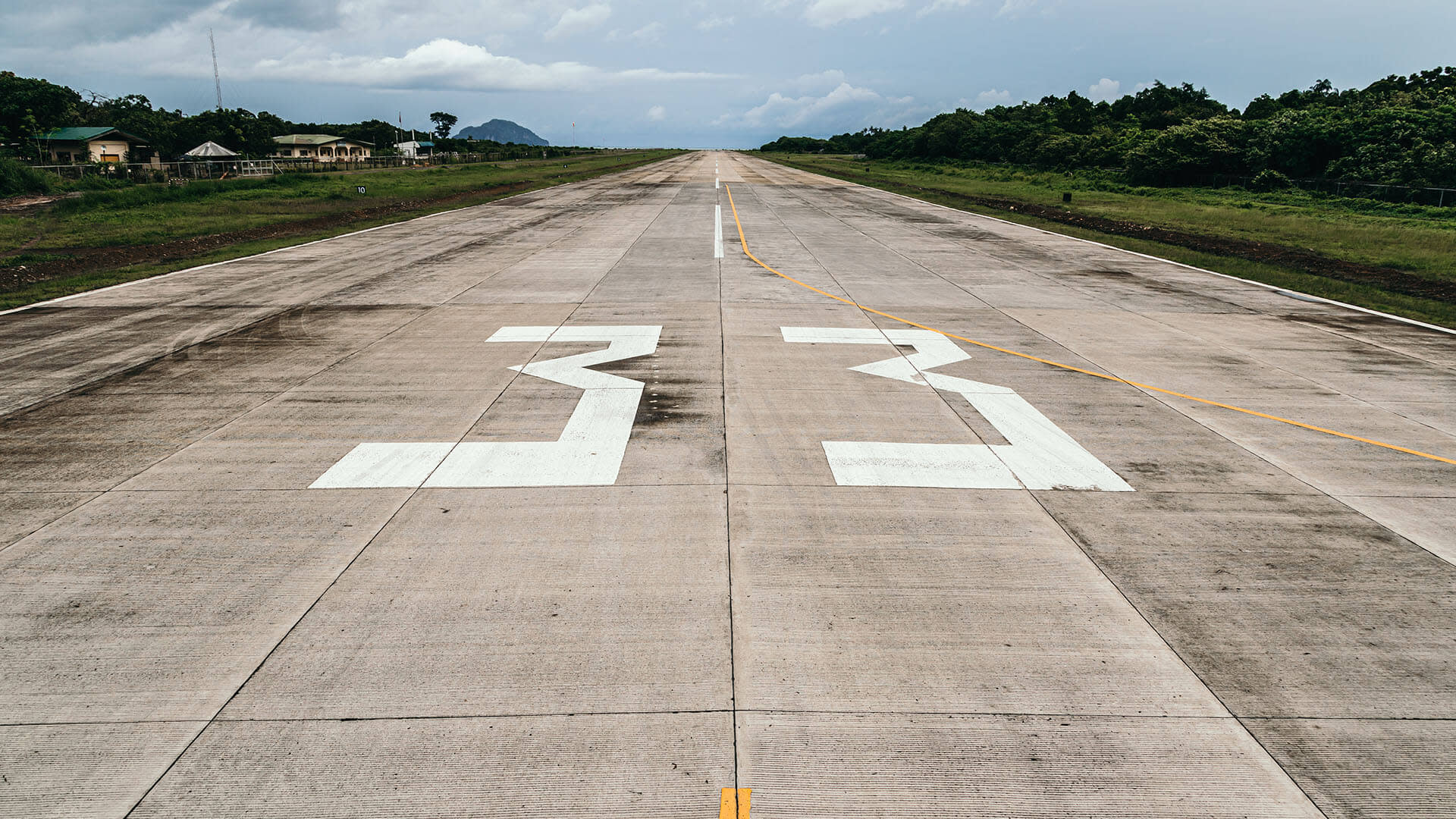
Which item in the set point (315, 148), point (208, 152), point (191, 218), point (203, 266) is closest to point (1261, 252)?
point (203, 266)

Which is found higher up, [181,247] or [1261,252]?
[1261,252]

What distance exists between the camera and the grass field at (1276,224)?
672 inches

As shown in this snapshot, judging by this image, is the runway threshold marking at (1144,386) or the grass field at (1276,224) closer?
the runway threshold marking at (1144,386)

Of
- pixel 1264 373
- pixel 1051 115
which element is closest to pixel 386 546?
pixel 1264 373

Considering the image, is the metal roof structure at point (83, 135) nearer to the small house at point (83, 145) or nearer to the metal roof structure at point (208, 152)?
the small house at point (83, 145)

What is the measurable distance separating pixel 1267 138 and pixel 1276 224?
669 inches

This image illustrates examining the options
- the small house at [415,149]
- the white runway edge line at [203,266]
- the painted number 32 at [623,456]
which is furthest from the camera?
the small house at [415,149]

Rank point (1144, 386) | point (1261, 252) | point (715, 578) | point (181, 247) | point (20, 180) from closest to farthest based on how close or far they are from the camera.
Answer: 1. point (715, 578)
2. point (1144, 386)
3. point (181, 247)
4. point (1261, 252)
5. point (20, 180)

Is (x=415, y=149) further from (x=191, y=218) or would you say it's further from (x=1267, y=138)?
(x=1267, y=138)

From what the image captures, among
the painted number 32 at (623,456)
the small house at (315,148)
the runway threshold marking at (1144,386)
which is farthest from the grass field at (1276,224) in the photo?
the small house at (315,148)

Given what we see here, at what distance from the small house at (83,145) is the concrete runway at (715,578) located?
71.4m

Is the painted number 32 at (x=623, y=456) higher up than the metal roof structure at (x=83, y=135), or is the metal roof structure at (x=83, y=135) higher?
the metal roof structure at (x=83, y=135)

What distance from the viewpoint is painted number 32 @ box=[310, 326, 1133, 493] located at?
6781mm

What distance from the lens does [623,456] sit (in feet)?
23.8
